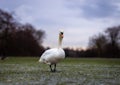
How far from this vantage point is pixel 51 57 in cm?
2105

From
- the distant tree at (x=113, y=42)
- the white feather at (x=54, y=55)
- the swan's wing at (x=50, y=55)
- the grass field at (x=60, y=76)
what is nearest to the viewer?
the grass field at (x=60, y=76)

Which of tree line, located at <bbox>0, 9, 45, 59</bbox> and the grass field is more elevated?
tree line, located at <bbox>0, 9, 45, 59</bbox>

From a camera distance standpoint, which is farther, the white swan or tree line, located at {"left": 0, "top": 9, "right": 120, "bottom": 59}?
tree line, located at {"left": 0, "top": 9, "right": 120, "bottom": 59}

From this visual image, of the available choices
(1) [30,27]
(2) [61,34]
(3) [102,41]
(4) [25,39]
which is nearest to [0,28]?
(4) [25,39]

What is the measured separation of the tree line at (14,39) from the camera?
10694 centimetres

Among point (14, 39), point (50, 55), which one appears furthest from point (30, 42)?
point (50, 55)

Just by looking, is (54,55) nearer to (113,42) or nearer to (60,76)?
(60,76)

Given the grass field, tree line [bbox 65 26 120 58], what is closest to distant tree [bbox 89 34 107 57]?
tree line [bbox 65 26 120 58]

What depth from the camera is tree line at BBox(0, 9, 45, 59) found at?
106938 millimetres

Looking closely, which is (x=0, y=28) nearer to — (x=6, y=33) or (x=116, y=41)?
(x=6, y=33)

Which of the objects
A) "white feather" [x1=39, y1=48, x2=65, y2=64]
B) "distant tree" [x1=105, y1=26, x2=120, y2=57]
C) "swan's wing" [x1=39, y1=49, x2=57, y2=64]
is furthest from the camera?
"distant tree" [x1=105, y1=26, x2=120, y2=57]

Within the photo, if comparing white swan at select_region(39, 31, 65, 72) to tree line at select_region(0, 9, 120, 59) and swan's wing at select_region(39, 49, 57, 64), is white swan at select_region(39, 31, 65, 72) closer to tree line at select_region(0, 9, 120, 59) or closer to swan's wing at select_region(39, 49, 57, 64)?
swan's wing at select_region(39, 49, 57, 64)

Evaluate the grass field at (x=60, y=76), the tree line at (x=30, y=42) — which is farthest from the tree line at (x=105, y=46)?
the grass field at (x=60, y=76)

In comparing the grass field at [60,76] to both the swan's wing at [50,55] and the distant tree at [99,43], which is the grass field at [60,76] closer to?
the swan's wing at [50,55]
